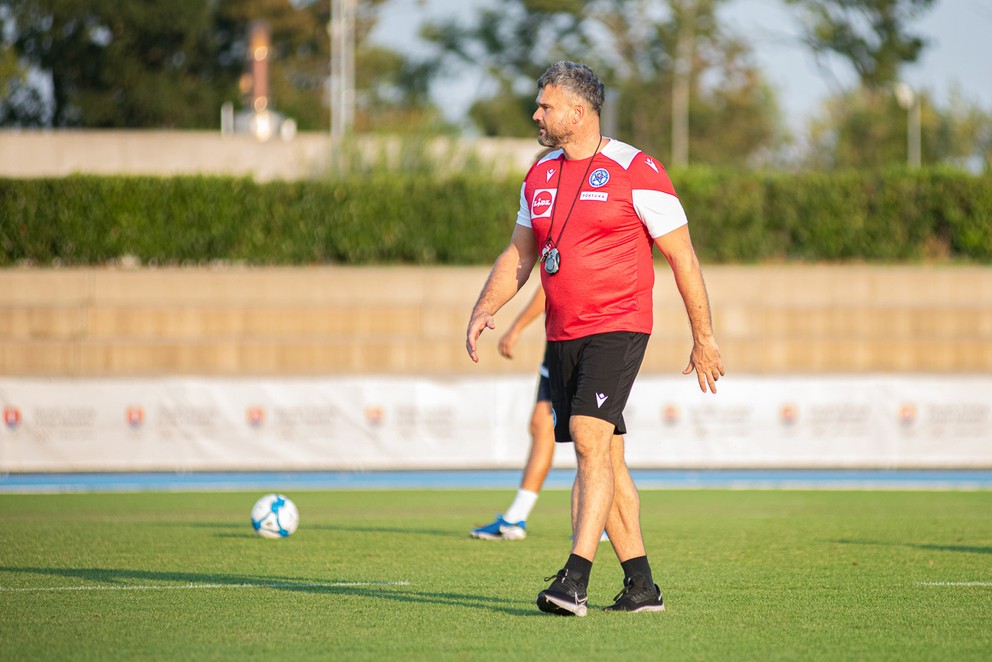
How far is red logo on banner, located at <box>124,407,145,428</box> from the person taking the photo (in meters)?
14.7

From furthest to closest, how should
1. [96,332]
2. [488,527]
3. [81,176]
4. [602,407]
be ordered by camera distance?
[81,176]
[96,332]
[488,527]
[602,407]

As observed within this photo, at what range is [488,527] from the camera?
916 cm

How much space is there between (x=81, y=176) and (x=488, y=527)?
614 inches

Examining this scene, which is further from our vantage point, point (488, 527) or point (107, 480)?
point (107, 480)

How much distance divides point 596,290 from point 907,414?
400 inches

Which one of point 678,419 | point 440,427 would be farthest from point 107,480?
point 678,419

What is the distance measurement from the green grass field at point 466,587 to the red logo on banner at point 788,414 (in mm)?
3638

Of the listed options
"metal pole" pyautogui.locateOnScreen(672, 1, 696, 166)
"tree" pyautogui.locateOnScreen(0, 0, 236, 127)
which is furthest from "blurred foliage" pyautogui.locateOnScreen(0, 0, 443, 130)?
"metal pole" pyautogui.locateOnScreen(672, 1, 696, 166)

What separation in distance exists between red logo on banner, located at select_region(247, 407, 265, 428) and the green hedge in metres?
8.64

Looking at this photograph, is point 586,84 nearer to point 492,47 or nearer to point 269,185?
point 269,185

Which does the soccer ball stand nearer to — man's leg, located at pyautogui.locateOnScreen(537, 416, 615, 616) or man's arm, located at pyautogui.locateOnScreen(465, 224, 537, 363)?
man's arm, located at pyautogui.locateOnScreen(465, 224, 537, 363)

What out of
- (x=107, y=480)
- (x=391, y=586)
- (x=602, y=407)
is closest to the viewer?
(x=602, y=407)

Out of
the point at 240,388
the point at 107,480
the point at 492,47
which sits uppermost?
the point at 492,47

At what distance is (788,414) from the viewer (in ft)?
49.2
